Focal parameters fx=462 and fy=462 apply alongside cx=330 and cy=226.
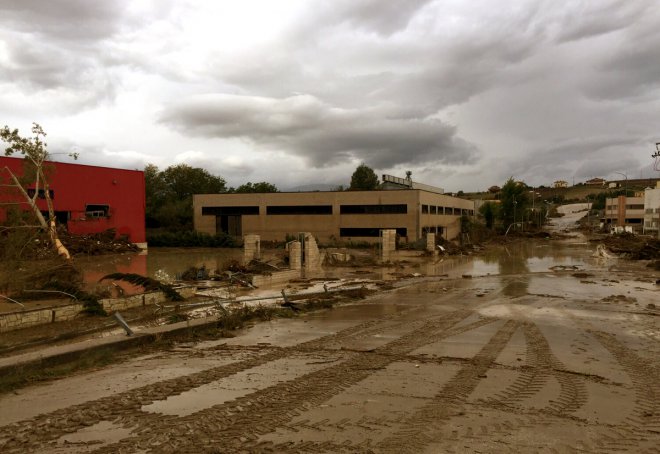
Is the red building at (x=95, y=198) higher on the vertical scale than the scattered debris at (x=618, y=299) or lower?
higher

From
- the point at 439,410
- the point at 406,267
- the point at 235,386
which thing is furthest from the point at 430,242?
the point at 439,410

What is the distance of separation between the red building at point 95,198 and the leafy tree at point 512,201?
185ft

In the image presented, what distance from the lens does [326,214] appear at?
51531mm

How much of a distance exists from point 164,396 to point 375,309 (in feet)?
29.0

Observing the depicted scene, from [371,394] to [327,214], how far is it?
150 feet

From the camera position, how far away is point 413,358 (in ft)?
26.2

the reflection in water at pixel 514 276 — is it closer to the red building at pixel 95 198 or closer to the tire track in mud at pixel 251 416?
the tire track in mud at pixel 251 416

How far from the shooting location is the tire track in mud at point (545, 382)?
5739 mm

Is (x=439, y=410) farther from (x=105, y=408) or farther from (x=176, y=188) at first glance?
(x=176, y=188)

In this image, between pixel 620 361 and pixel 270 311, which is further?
pixel 270 311

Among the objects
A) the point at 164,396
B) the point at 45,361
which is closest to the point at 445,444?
the point at 164,396

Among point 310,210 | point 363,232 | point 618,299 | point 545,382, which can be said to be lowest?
point 618,299

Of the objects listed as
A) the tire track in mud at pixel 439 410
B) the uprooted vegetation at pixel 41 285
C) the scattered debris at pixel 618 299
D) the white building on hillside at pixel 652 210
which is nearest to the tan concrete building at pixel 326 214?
the white building on hillside at pixel 652 210

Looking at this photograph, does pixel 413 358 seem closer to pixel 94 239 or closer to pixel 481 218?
pixel 94 239
